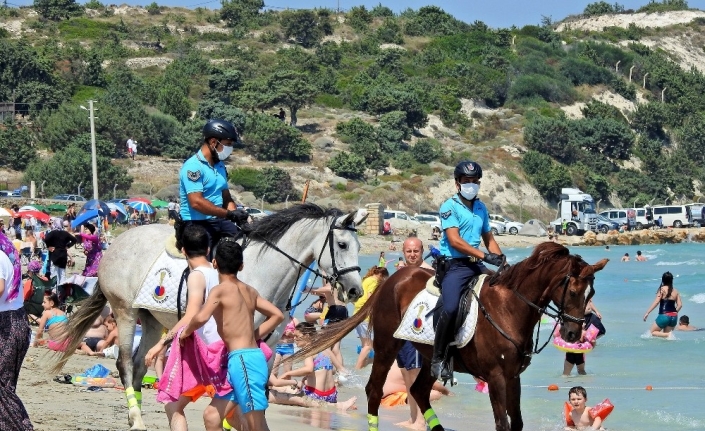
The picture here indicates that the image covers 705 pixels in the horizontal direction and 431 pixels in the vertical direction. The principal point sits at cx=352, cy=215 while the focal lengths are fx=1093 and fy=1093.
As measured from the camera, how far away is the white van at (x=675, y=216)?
8075 centimetres

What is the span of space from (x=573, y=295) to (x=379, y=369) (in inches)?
87.9

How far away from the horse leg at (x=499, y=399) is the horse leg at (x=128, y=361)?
298 centimetres

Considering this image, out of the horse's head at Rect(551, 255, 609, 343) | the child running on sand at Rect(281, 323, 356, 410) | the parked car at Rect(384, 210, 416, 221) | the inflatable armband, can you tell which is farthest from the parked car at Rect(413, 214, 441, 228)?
the horse's head at Rect(551, 255, 609, 343)

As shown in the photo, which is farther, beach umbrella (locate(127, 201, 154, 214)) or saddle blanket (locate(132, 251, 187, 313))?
Answer: beach umbrella (locate(127, 201, 154, 214))

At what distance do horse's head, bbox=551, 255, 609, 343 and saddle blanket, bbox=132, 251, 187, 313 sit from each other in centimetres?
321

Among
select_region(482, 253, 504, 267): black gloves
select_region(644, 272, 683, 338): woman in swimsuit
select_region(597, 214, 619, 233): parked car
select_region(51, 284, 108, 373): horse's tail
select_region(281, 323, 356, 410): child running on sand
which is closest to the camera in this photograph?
select_region(482, 253, 504, 267): black gloves

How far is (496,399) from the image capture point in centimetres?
900

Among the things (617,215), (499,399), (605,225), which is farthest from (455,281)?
(617,215)

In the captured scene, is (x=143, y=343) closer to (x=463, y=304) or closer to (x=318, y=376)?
(x=463, y=304)

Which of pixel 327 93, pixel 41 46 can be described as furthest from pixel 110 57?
pixel 327 93

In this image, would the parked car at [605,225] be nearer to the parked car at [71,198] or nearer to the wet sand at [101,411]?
the parked car at [71,198]

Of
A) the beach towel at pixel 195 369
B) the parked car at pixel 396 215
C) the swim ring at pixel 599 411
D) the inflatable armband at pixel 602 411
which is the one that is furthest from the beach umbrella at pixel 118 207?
the beach towel at pixel 195 369

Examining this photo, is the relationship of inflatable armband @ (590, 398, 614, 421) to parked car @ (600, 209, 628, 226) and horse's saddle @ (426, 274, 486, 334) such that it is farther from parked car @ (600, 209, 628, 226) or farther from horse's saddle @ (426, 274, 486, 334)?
parked car @ (600, 209, 628, 226)

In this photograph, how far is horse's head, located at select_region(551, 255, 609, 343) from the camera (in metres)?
9.03
